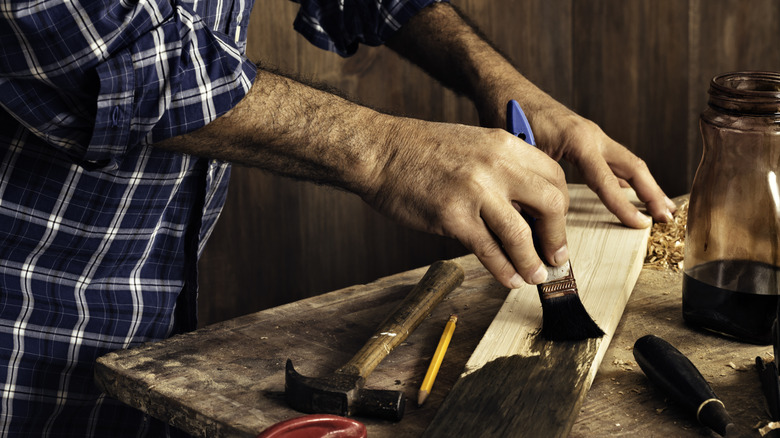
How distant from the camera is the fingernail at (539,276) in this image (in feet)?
3.03

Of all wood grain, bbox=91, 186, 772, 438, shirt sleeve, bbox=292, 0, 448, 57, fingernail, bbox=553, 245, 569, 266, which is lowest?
wood grain, bbox=91, 186, 772, 438

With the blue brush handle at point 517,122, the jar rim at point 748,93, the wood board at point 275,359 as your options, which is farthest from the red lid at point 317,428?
the jar rim at point 748,93

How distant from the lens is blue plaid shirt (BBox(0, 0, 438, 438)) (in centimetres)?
82

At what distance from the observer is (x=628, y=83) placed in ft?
8.00

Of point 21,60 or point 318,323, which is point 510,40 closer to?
point 318,323

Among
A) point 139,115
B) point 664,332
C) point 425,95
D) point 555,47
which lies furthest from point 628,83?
point 139,115

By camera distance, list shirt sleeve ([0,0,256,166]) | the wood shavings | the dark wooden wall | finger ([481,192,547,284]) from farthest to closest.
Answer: the dark wooden wall
the wood shavings
finger ([481,192,547,284])
shirt sleeve ([0,0,256,166])

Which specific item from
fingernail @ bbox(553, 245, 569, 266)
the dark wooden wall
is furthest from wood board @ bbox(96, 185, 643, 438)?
the dark wooden wall

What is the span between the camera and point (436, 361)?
0.89 metres

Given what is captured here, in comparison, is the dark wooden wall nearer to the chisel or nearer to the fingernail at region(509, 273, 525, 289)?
the fingernail at region(509, 273, 525, 289)

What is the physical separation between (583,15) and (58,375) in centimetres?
205

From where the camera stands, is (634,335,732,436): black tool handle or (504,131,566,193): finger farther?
(504,131,566,193): finger

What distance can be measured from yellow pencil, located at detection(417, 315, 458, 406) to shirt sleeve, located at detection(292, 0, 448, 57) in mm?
694

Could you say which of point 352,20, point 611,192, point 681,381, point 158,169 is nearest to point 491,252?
point 681,381
